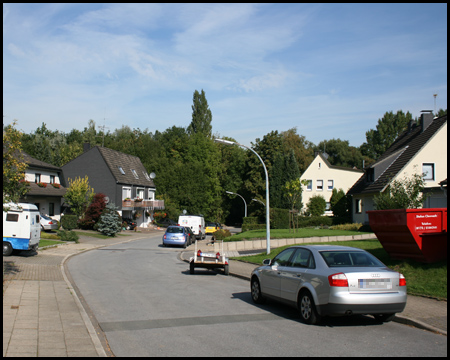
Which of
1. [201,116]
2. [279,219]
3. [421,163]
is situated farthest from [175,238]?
[201,116]

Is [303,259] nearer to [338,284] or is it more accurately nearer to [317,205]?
[338,284]

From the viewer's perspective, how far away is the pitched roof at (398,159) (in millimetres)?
33844

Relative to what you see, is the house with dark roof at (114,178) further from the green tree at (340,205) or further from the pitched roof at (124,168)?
the green tree at (340,205)

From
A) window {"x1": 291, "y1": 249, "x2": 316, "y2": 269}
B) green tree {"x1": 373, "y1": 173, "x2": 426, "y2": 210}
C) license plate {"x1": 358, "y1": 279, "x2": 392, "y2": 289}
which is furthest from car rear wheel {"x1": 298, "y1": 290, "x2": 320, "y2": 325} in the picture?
green tree {"x1": 373, "y1": 173, "x2": 426, "y2": 210}

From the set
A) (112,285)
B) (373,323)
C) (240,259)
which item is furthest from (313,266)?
(240,259)

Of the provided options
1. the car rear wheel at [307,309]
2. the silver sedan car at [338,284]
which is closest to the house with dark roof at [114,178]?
the silver sedan car at [338,284]

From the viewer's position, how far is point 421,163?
33.6 metres

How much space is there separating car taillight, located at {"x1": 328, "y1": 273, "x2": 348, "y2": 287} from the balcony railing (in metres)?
48.7

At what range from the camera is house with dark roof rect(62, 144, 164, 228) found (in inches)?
2140

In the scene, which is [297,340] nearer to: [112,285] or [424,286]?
[424,286]

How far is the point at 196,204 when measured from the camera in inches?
2657

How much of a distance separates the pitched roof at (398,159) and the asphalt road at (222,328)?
23.8 meters

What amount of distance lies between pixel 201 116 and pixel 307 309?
8150 cm

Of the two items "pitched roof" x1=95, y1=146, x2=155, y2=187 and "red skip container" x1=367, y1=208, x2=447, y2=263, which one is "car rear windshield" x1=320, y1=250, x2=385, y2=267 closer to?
"red skip container" x1=367, y1=208, x2=447, y2=263
